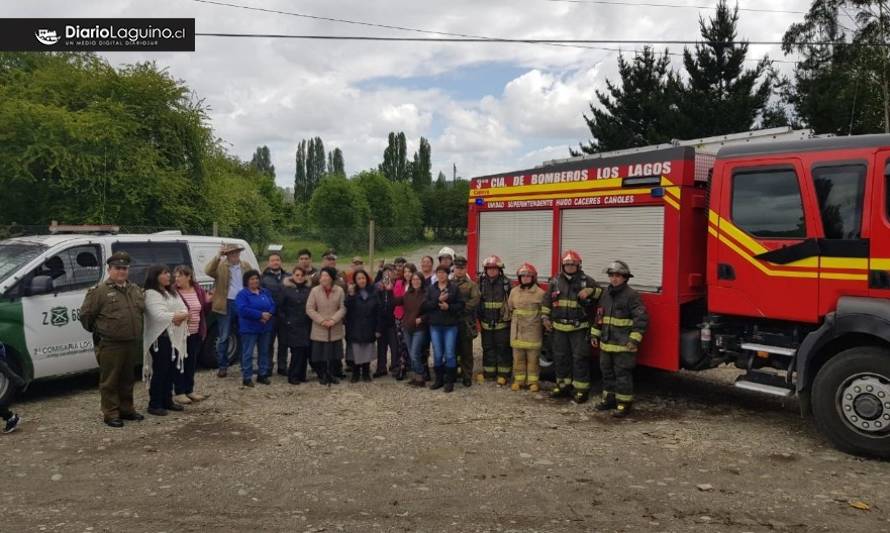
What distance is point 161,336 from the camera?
22.3 feet

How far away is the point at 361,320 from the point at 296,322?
0.81 metres

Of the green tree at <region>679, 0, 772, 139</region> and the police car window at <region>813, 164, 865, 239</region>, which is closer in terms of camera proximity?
the police car window at <region>813, 164, 865, 239</region>

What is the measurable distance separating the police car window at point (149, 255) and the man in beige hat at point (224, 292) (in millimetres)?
420

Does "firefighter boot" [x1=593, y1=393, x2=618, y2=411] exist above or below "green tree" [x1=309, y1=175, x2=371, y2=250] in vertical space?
below

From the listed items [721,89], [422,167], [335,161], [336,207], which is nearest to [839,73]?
[721,89]

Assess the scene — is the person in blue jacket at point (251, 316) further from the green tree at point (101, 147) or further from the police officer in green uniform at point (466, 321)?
the green tree at point (101, 147)

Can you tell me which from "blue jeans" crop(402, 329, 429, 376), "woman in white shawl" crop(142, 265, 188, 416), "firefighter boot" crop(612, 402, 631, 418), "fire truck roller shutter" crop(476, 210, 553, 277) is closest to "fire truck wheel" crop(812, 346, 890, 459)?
"firefighter boot" crop(612, 402, 631, 418)

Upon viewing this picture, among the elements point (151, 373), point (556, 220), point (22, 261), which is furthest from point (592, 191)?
point (22, 261)

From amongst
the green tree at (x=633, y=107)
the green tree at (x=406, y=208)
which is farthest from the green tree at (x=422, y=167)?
the green tree at (x=633, y=107)

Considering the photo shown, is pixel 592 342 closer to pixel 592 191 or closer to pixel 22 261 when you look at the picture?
pixel 592 191

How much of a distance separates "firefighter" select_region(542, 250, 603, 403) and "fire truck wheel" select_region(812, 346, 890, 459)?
2.35 metres

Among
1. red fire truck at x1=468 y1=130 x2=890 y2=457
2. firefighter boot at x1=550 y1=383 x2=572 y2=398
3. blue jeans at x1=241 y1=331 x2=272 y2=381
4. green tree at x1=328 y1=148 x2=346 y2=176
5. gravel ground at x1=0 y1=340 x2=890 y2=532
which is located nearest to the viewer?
gravel ground at x1=0 y1=340 x2=890 y2=532

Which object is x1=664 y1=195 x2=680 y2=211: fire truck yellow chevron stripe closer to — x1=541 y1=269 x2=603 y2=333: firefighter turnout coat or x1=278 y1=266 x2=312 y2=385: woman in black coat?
x1=541 y1=269 x2=603 y2=333: firefighter turnout coat

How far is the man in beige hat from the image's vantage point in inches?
343
